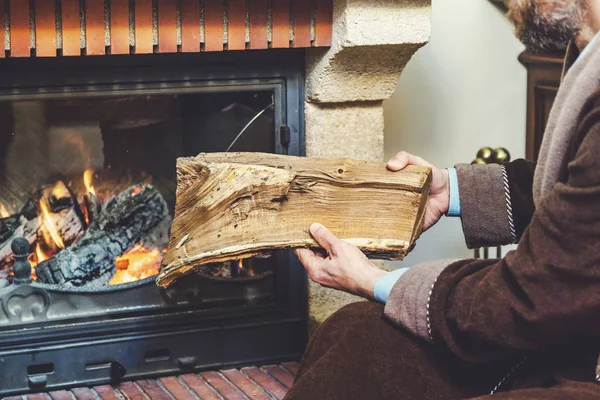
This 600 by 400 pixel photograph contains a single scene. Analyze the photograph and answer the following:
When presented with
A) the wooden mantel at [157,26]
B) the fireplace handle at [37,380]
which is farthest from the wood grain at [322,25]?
the fireplace handle at [37,380]

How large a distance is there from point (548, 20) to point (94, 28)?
3.31 ft

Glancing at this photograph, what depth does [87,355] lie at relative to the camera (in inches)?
84.6

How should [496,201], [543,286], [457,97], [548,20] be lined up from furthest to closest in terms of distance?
[457,97]
[496,201]
[548,20]
[543,286]

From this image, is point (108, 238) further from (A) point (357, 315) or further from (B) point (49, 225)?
(A) point (357, 315)

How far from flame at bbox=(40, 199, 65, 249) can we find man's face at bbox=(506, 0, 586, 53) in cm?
130

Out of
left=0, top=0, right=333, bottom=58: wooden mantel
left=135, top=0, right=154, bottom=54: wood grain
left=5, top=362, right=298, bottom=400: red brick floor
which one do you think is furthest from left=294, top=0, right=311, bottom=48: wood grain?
left=5, top=362, right=298, bottom=400: red brick floor

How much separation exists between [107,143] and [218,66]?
Answer: 0.35 meters

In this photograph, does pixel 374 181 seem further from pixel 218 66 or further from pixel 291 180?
pixel 218 66

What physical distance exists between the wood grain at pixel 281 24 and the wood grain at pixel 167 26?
22 centimetres

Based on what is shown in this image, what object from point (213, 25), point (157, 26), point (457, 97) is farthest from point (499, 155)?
point (157, 26)

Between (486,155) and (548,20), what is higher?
(548,20)

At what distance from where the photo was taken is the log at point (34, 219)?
2.19 metres

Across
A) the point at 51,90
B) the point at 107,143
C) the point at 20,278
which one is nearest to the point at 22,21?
the point at 51,90

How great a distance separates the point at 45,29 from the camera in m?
1.89
